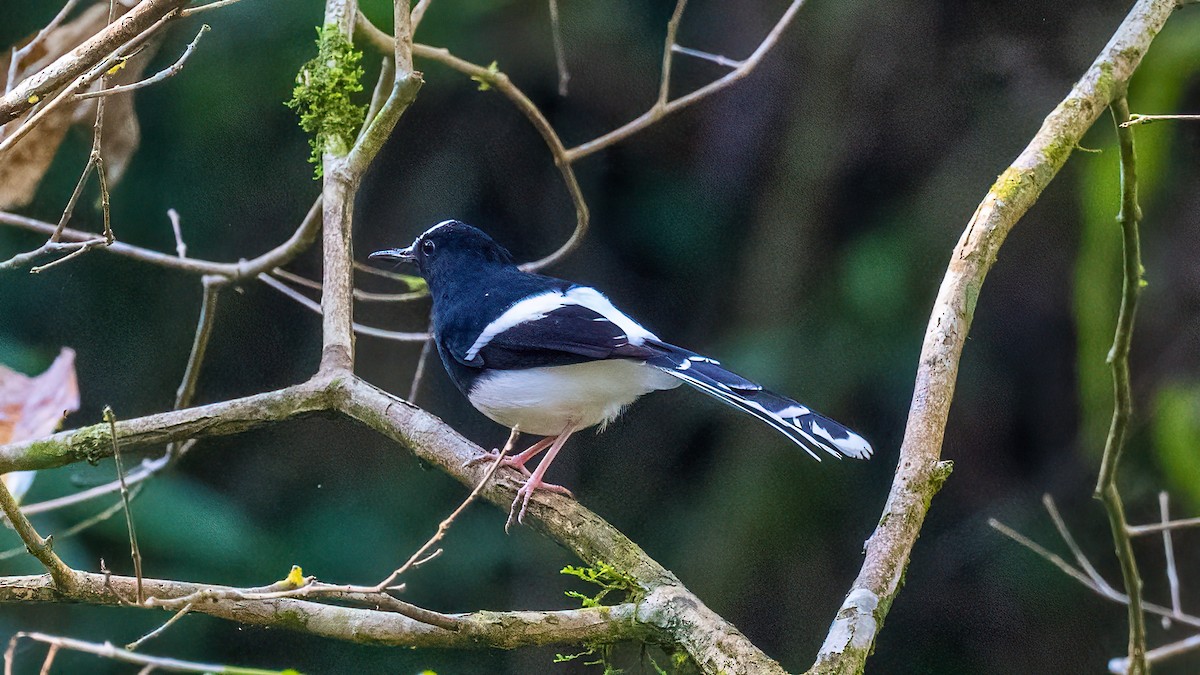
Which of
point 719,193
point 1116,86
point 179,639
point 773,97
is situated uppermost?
point 773,97

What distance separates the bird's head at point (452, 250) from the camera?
1.60 metres

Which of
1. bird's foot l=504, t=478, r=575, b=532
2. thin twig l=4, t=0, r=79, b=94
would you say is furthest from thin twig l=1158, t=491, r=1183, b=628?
thin twig l=4, t=0, r=79, b=94

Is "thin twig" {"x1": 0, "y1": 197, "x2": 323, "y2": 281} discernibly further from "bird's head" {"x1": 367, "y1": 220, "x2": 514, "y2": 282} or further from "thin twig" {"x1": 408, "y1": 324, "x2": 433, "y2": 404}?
"thin twig" {"x1": 408, "y1": 324, "x2": 433, "y2": 404}

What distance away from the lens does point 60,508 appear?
1731mm

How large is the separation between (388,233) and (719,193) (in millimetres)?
669

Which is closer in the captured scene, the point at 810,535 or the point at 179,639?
the point at 179,639

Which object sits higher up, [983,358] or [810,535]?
[983,358]

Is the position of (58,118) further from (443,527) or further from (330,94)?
(443,527)

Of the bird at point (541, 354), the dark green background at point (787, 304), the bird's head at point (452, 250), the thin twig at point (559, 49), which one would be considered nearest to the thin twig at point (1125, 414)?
the bird at point (541, 354)

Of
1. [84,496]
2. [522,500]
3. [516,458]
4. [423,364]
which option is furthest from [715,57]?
[84,496]

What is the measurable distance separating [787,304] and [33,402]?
1.36 metres

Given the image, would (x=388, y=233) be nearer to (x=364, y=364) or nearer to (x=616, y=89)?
(x=364, y=364)

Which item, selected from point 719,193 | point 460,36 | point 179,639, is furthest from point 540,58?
point 179,639

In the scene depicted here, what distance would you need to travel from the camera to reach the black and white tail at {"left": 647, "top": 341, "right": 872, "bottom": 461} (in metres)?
1.12
